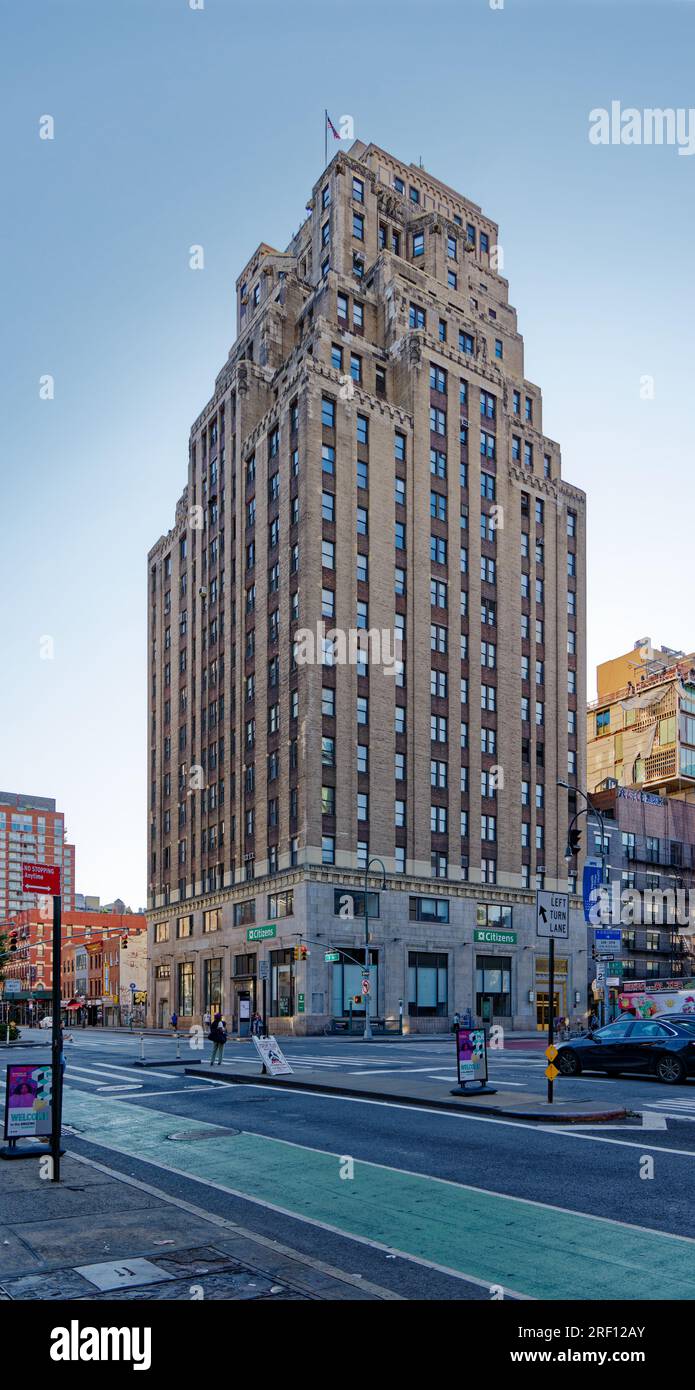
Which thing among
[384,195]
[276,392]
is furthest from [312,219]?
[276,392]

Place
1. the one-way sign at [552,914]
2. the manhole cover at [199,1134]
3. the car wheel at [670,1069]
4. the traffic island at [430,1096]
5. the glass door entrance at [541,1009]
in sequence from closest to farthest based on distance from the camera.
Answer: the manhole cover at [199,1134] < the traffic island at [430,1096] < the one-way sign at [552,914] < the car wheel at [670,1069] < the glass door entrance at [541,1009]

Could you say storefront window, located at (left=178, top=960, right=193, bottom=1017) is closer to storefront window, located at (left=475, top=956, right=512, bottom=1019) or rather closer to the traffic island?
storefront window, located at (left=475, top=956, right=512, bottom=1019)

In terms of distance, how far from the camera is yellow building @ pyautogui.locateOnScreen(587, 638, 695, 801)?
111m

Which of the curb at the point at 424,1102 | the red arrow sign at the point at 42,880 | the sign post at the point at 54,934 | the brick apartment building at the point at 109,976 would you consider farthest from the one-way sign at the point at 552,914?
the brick apartment building at the point at 109,976

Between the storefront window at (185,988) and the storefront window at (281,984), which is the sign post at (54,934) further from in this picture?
the storefront window at (185,988)

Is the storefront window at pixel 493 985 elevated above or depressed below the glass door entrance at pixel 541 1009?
above

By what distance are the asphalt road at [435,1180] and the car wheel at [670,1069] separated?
3.94 feet

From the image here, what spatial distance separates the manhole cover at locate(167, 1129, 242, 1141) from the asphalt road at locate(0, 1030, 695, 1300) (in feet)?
0.24

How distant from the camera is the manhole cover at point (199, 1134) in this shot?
57.8ft

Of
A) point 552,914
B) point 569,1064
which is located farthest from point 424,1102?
point 569,1064

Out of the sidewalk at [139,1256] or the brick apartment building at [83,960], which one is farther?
the brick apartment building at [83,960]

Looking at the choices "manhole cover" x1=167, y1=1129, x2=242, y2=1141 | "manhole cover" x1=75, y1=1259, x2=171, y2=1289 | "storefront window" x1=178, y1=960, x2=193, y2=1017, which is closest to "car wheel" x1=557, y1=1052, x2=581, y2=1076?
"manhole cover" x1=167, y1=1129, x2=242, y2=1141
